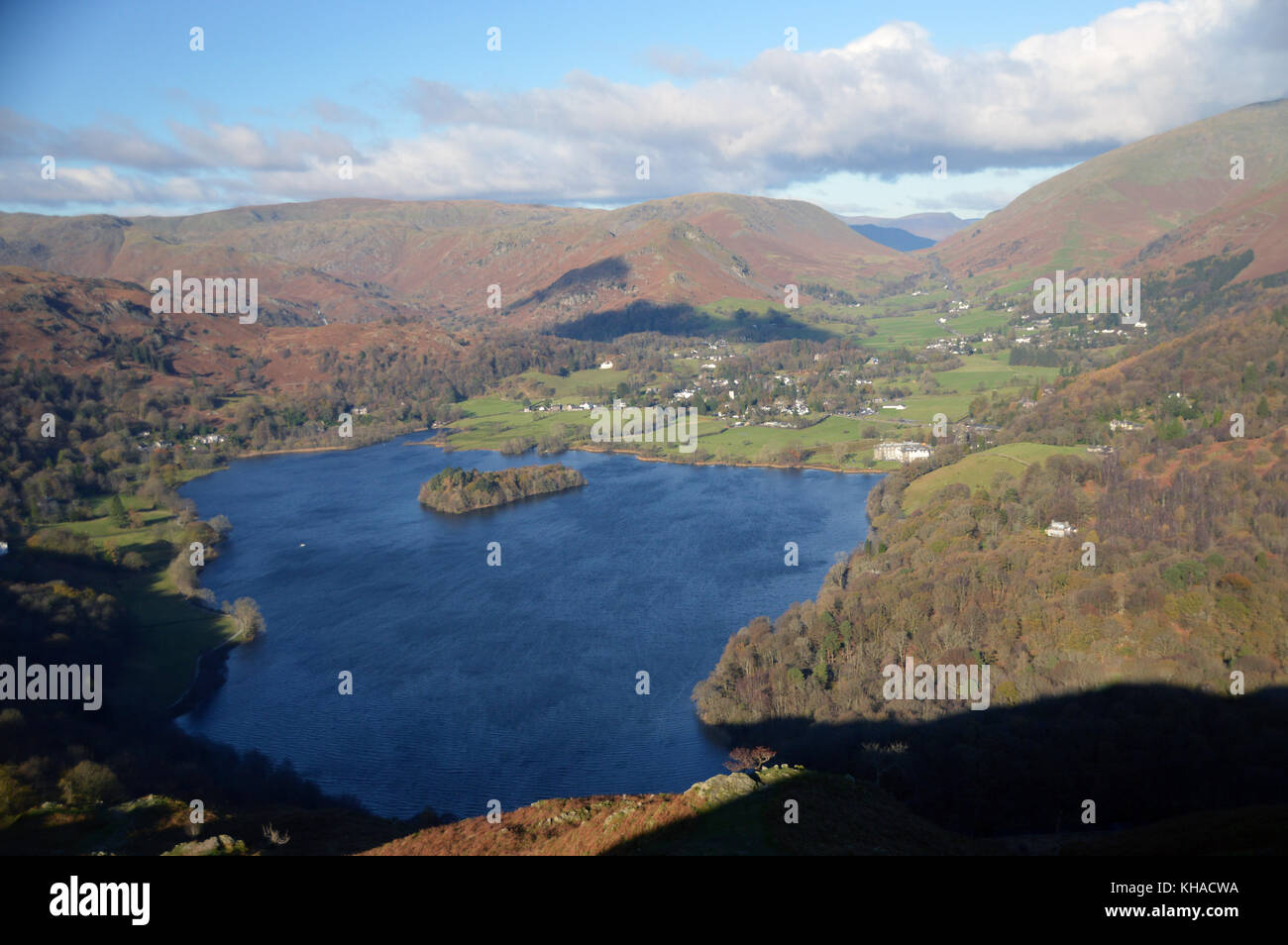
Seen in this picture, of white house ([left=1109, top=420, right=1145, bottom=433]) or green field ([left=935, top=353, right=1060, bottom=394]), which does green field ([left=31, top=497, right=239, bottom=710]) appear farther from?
green field ([left=935, top=353, right=1060, bottom=394])

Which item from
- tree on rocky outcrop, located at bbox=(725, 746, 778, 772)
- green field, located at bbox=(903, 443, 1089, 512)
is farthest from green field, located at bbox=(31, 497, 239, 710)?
green field, located at bbox=(903, 443, 1089, 512)

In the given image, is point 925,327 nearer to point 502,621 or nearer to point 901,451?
point 901,451

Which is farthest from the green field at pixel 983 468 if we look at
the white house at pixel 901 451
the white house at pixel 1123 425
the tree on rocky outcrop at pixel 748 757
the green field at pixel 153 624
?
the green field at pixel 153 624

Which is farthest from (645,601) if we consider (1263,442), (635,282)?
(635,282)

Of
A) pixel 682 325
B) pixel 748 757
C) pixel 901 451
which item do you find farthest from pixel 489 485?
pixel 682 325
